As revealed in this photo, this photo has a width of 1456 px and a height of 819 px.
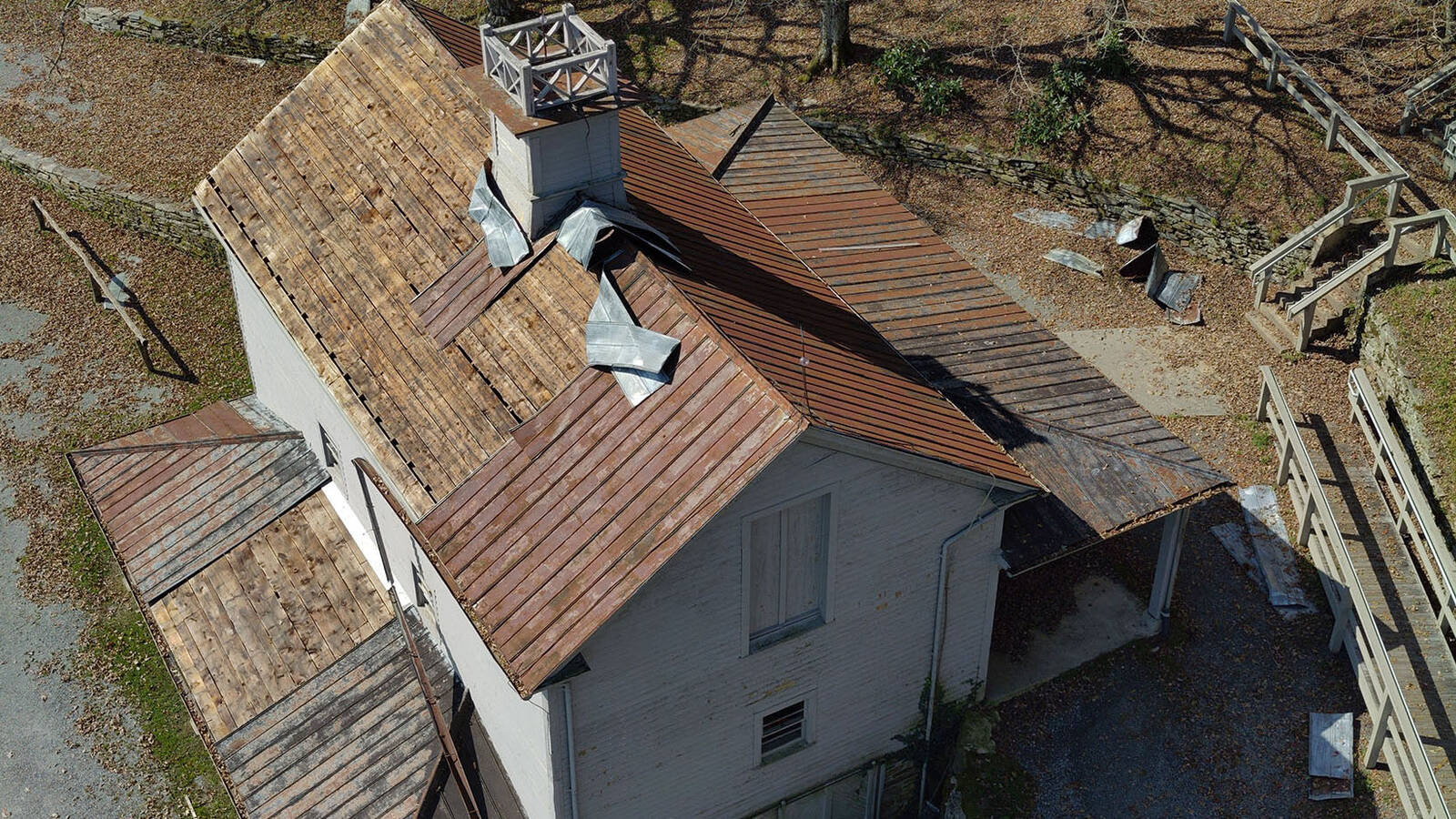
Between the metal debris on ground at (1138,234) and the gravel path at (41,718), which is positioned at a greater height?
the metal debris on ground at (1138,234)

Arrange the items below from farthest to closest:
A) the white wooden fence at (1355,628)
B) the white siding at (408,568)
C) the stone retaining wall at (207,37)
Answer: the stone retaining wall at (207,37), the white wooden fence at (1355,628), the white siding at (408,568)

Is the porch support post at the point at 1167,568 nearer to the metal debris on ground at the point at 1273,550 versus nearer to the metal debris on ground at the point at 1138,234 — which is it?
the metal debris on ground at the point at 1273,550

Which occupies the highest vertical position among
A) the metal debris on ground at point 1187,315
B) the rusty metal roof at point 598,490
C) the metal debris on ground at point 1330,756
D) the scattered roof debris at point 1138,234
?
the scattered roof debris at point 1138,234

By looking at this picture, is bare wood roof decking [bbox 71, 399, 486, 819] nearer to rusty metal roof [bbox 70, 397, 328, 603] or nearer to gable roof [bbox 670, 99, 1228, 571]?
rusty metal roof [bbox 70, 397, 328, 603]

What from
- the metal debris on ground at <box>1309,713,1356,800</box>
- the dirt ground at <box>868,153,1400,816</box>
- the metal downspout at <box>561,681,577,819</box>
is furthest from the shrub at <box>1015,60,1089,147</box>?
the metal downspout at <box>561,681,577,819</box>

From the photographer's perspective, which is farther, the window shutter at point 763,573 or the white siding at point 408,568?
the white siding at point 408,568

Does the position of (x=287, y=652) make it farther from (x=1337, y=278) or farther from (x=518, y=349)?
(x=1337, y=278)

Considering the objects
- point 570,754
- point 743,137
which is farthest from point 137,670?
point 743,137

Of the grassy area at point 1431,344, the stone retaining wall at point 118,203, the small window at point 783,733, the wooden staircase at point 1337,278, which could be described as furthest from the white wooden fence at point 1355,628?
the stone retaining wall at point 118,203
